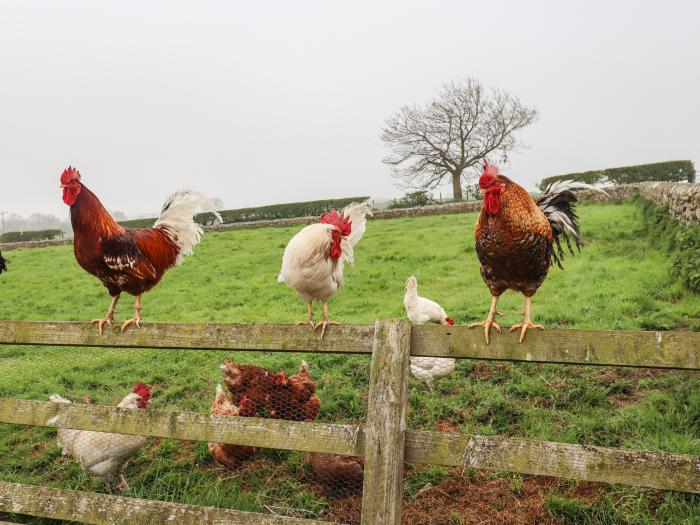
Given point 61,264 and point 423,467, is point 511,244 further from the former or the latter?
point 61,264

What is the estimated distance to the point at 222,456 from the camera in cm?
383

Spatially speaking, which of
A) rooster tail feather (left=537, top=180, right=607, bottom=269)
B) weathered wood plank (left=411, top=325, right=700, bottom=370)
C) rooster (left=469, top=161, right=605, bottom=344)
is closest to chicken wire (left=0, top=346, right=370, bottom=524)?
weathered wood plank (left=411, top=325, right=700, bottom=370)

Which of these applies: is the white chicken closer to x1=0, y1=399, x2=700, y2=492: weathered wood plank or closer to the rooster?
the rooster

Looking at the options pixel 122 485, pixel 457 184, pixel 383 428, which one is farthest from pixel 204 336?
pixel 457 184

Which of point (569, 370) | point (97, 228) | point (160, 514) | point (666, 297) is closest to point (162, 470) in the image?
point (160, 514)

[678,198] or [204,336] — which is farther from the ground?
[678,198]

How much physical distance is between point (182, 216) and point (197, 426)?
2124 mm

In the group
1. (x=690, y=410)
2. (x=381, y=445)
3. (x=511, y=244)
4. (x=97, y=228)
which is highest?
(x=97, y=228)

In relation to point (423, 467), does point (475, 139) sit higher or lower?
higher

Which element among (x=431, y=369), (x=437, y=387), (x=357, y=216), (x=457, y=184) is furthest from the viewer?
(x=457, y=184)

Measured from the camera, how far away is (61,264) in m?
15.3

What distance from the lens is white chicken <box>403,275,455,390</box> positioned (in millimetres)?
4719

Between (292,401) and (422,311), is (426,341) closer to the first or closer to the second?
(292,401)

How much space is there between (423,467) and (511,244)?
201 centimetres
